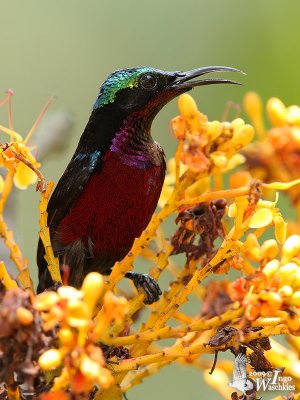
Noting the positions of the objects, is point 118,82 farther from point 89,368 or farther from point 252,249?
point 89,368

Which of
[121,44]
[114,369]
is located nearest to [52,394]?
[114,369]

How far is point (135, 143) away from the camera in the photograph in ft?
12.5

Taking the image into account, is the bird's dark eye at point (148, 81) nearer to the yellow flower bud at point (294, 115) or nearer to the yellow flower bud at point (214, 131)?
the yellow flower bud at point (294, 115)

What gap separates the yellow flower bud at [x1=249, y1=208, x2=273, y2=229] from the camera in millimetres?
2697

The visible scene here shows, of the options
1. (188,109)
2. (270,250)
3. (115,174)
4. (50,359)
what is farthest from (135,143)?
(50,359)

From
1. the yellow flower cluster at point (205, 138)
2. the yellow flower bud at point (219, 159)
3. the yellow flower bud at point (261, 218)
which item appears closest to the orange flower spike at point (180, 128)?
the yellow flower cluster at point (205, 138)

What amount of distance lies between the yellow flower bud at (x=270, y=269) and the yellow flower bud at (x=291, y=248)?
102mm

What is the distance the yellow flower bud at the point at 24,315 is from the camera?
6.95 feet

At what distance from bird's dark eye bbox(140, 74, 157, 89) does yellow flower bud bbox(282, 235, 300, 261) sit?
4.07ft

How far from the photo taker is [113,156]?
3799 millimetres

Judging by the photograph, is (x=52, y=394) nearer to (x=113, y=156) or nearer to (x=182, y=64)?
(x=113, y=156)

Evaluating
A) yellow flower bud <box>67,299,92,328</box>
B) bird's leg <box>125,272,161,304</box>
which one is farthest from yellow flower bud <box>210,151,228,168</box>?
bird's leg <box>125,272,161,304</box>
